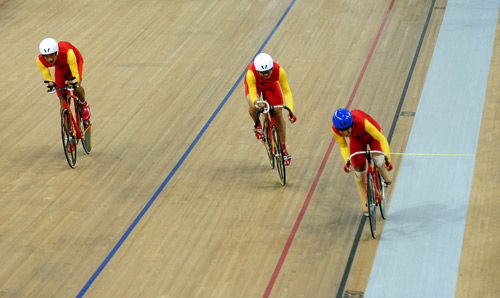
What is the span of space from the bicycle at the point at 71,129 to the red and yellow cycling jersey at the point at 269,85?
6.37ft

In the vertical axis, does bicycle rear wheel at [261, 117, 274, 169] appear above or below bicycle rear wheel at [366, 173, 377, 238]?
below

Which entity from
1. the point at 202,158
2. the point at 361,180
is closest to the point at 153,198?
the point at 202,158

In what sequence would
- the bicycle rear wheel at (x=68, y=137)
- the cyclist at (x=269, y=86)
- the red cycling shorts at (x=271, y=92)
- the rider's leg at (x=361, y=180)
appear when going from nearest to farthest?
the rider's leg at (x=361, y=180)
the cyclist at (x=269, y=86)
the red cycling shorts at (x=271, y=92)
the bicycle rear wheel at (x=68, y=137)

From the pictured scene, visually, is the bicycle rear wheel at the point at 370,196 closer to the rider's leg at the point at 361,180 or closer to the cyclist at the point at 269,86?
the rider's leg at the point at 361,180

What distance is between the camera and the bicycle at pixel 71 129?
7836mm

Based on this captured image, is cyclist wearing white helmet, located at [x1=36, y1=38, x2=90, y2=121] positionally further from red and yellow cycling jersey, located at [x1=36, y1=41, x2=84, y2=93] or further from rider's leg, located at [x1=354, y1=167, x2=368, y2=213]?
rider's leg, located at [x1=354, y1=167, x2=368, y2=213]

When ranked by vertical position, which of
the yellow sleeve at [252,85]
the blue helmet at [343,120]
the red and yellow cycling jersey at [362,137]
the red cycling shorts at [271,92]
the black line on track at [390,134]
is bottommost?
the black line on track at [390,134]

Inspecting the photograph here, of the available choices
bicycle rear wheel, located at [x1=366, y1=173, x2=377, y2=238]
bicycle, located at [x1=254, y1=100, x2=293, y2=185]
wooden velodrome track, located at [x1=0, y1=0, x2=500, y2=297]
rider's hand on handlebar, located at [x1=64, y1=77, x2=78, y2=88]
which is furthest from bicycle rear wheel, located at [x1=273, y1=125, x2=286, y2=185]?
rider's hand on handlebar, located at [x1=64, y1=77, x2=78, y2=88]

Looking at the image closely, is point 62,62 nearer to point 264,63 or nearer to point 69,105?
point 69,105

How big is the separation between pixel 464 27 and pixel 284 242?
6182mm

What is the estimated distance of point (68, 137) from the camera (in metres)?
7.89

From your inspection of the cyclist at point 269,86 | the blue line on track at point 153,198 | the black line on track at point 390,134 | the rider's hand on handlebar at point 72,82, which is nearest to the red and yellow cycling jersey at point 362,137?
the black line on track at point 390,134

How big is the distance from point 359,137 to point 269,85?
1434 mm

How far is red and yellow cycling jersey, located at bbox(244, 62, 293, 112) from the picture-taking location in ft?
23.8
